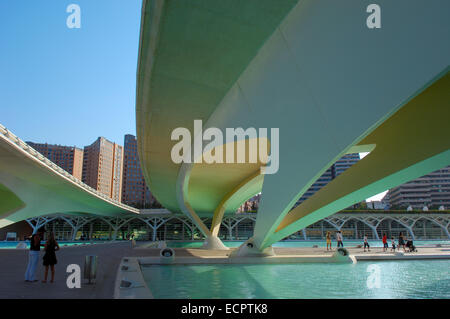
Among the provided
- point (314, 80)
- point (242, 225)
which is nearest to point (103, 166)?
point (242, 225)

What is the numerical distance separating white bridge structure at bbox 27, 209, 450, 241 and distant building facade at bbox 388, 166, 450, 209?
40.9 m

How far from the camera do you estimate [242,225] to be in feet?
205

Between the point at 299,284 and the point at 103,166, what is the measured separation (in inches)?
4492

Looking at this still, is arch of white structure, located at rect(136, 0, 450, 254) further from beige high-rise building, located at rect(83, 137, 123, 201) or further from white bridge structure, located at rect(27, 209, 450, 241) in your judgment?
beige high-rise building, located at rect(83, 137, 123, 201)

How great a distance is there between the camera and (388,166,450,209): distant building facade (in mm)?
93188

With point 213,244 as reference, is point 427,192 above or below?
above

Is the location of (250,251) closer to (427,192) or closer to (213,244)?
(213,244)

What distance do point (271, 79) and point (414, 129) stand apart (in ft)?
Answer: 11.5

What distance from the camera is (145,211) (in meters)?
53.0

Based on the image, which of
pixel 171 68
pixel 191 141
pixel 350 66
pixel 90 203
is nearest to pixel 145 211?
pixel 90 203

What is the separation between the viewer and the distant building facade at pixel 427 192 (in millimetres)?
93188

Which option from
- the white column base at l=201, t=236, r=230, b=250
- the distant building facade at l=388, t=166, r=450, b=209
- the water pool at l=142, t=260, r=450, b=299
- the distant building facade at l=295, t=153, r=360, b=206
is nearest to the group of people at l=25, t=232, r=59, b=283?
the water pool at l=142, t=260, r=450, b=299
